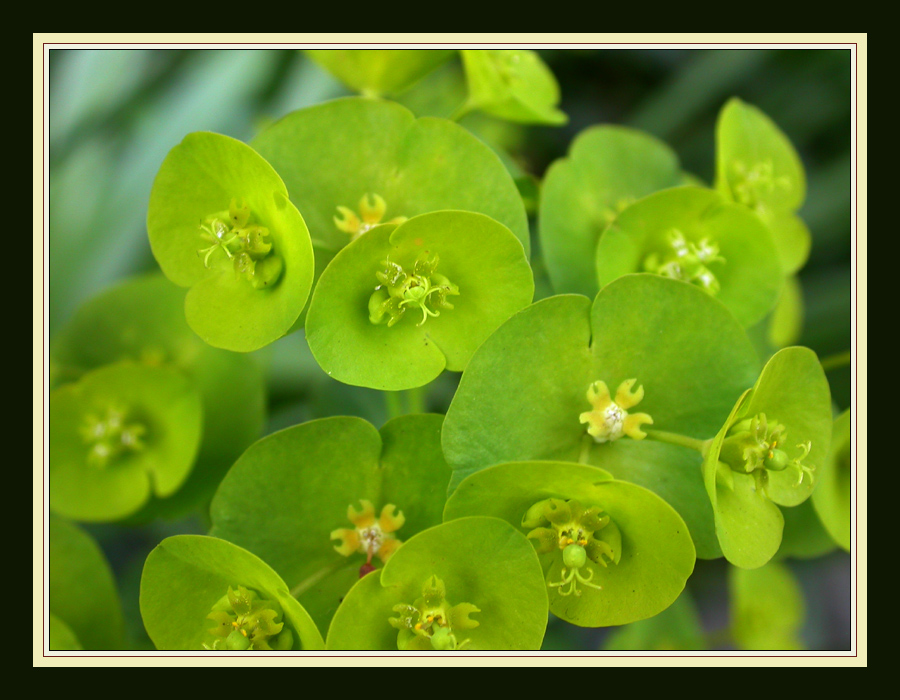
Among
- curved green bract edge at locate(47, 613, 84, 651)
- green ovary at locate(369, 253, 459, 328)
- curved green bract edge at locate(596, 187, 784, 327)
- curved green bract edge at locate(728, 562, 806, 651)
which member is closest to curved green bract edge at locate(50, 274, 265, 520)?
curved green bract edge at locate(47, 613, 84, 651)

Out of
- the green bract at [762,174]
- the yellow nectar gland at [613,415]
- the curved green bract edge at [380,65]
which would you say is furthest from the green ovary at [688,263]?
the curved green bract edge at [380,65]

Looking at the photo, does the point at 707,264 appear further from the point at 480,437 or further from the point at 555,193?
the point at 480,437

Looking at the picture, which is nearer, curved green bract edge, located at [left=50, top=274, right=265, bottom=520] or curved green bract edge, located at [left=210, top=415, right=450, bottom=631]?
curved green bract edge, located at [left=210, top=415, right=450, bottom=631]

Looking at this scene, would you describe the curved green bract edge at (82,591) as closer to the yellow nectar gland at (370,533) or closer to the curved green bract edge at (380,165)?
the yellow nectar gland at (370,533)

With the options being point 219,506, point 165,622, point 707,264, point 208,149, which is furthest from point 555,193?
point 165,622

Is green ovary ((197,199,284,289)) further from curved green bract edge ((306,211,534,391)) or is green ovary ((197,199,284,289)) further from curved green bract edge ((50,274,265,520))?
curved green bract edge ((50,274,265,520))

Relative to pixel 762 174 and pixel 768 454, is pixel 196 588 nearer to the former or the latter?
pixel 768 454
